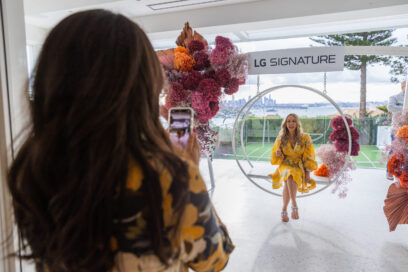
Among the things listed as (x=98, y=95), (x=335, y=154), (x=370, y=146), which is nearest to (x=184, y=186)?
(x=98, y=95)

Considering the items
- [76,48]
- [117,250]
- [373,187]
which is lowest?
[373,187]

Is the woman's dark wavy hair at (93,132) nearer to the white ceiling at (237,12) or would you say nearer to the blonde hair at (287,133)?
the blonde hair at (287,133)

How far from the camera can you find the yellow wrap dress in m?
3.36

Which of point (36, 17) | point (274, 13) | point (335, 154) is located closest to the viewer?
point (335, 154)

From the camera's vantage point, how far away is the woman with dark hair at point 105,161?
0.60 m

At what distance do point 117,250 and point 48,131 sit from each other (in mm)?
306

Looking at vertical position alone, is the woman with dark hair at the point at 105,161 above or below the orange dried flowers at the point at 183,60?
below

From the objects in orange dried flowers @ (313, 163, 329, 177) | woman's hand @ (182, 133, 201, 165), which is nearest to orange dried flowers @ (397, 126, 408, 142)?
orange dried flowers @ (313, 163, 329, 177)

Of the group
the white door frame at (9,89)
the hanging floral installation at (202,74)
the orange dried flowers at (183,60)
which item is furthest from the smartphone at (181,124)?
the orange dried flowers at (183,60)

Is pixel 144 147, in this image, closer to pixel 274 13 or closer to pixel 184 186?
pixel 184 186

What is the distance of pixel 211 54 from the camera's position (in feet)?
8.25

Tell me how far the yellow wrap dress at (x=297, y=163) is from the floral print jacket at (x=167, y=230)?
111 inches

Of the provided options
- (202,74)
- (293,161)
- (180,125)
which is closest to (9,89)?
(180,125)
